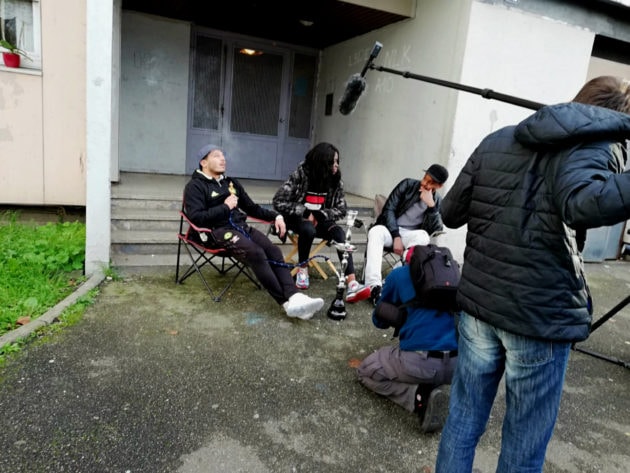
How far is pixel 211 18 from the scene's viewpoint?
705 cm

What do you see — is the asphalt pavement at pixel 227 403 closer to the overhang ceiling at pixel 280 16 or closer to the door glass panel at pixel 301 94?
the overhang ceiling at pixel 280 16

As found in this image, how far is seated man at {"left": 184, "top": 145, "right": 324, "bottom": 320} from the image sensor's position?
11.5 ft

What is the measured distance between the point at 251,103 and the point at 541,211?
7.41 metres

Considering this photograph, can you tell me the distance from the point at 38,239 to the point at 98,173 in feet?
3.69

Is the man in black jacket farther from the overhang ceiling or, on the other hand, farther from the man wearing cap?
the overhang ceiling

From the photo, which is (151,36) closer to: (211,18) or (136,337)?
(211,18)

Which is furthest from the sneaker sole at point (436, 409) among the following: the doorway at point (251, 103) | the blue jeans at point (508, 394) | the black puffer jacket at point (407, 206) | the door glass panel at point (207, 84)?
the door glass panel at point (207, 84)

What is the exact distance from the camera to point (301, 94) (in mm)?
8445

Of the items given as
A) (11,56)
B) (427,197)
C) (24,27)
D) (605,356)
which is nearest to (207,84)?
(24,27)

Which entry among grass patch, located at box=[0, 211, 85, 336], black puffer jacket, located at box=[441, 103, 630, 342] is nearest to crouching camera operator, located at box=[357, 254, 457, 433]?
black puffer jacket, located at box=[441, 103, 630, 342]

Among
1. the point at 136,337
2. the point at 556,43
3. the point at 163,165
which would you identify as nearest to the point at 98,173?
the point at 136,337

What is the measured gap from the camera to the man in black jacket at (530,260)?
123 centimetres

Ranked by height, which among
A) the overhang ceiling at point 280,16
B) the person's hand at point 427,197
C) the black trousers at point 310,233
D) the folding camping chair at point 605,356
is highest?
the overhang ceiling at point 280,16

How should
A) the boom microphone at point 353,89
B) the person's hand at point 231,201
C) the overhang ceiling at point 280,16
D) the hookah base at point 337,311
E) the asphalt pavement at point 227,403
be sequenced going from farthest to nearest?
the overhang ceiling at point 280,16 < the person's hand at point 231,201 < the hookah base at point 337,311 < the boom microphone at point 353,89 < the asphalt pavement at point 227,403
